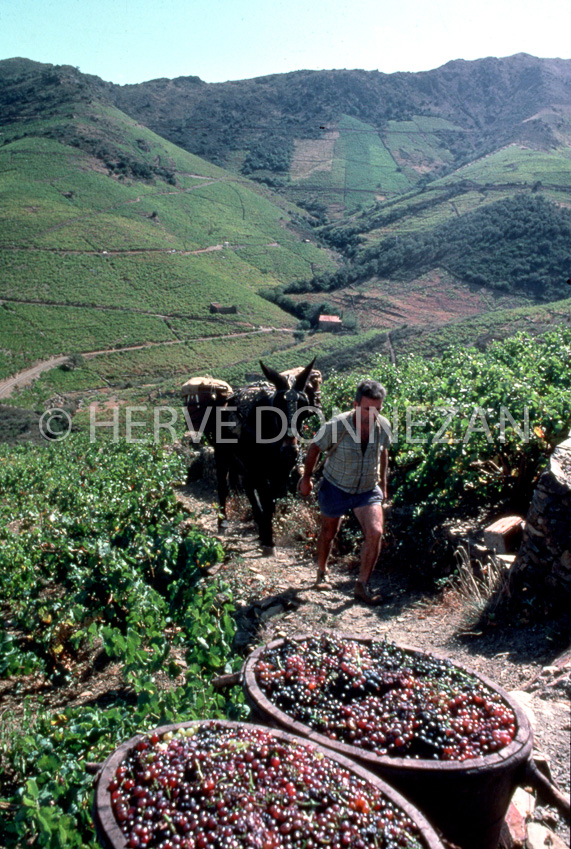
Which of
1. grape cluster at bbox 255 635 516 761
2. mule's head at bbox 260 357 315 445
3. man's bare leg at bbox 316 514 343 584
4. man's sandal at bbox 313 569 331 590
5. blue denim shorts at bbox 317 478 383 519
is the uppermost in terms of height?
mule's head at bbox 260 357 315 445

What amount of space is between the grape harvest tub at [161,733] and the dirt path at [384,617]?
896 mm

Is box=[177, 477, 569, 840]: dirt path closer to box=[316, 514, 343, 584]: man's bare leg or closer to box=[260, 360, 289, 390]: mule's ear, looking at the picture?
box=[316, 514, 343, 584]: man's bare leg

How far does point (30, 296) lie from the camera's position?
1975 inches

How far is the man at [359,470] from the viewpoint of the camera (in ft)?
16.2

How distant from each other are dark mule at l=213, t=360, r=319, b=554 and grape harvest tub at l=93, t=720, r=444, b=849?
375cm

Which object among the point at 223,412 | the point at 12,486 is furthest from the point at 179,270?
the point at 223,412

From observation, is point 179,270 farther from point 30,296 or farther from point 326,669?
point 326,669

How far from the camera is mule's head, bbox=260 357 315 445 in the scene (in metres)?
5.90

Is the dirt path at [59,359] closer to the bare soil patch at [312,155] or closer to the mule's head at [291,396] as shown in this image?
the mule's head at [291,396]

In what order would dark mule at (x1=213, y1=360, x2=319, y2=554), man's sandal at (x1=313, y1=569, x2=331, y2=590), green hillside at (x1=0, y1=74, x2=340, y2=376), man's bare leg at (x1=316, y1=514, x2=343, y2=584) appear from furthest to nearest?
green hillside at (x1=0, y1=74, x2=340, y2=376) → dark mule at (x1=213, y1=360, x2=319, y2=554) → man's sandal at (x1=313, y1=569, x2=331, y2=590) → man's bare leg at (x1=316, y1=514, x2=343, y2=584)

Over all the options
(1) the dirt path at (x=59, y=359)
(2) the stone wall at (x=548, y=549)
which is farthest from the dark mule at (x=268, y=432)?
Answer: (1) the dirt path at (x=59, y=359)

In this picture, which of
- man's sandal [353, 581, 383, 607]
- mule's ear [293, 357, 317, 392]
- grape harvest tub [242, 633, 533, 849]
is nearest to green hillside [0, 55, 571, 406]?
mule's ear [293, 357, 317, 392]

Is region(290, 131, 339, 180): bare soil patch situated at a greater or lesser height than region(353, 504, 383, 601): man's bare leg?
greater

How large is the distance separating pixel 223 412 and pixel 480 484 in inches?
131
